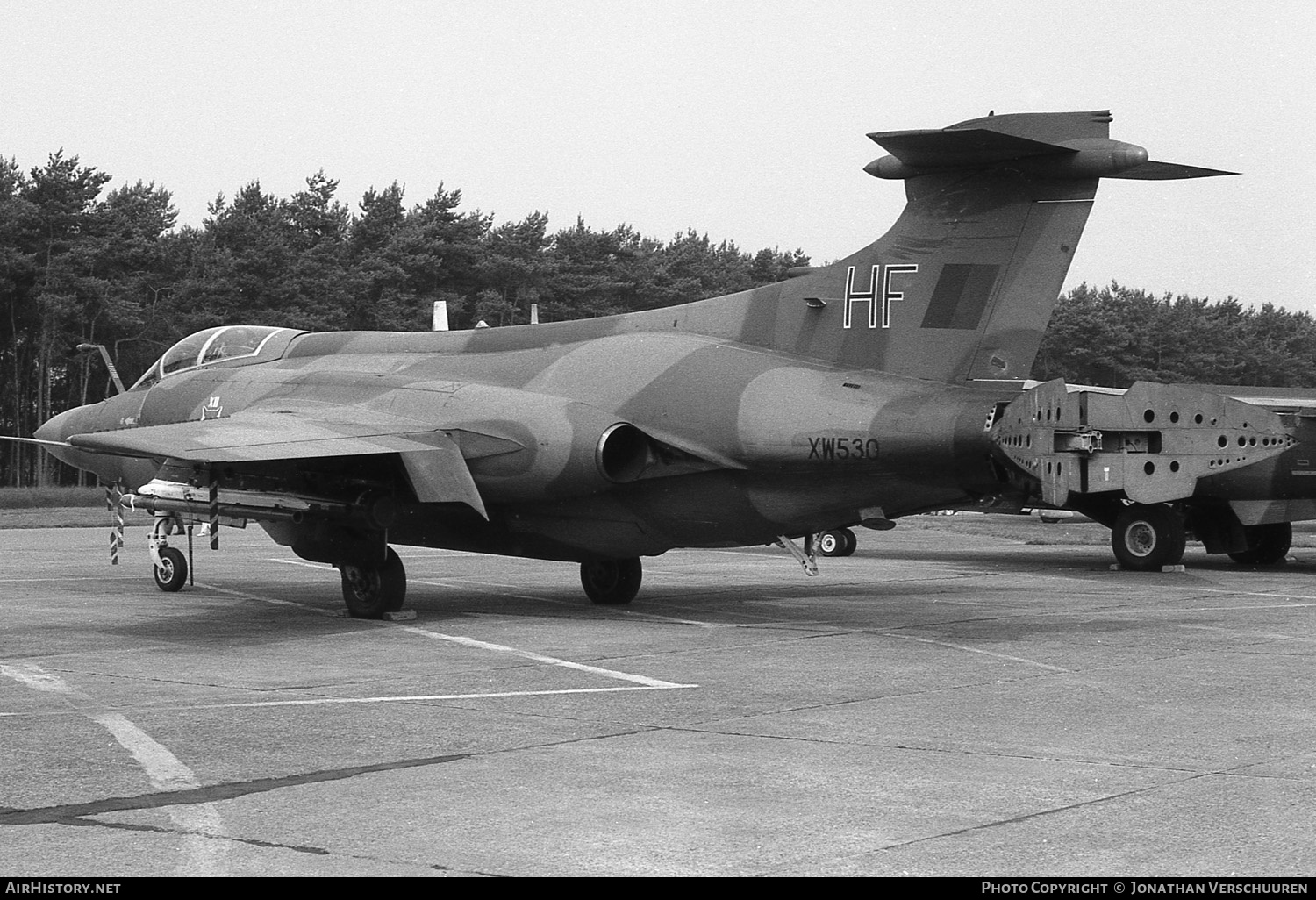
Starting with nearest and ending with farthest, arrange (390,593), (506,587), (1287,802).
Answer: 1. (1287,802)
2. (390,593)
3. (506,587)

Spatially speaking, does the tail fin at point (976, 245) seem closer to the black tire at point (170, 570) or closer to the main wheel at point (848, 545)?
the black tire at point (170, 570)

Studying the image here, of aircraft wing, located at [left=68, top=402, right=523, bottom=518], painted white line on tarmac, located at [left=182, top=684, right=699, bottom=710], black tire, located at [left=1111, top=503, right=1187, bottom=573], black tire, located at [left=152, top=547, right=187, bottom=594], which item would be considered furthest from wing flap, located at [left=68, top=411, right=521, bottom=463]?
black tire, located at [left=1111, top=503, right=1187, bottom=573]

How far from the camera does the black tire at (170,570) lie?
19094 mm

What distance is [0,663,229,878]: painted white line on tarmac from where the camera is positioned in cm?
577

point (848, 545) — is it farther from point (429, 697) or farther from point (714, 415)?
point (429, 697)

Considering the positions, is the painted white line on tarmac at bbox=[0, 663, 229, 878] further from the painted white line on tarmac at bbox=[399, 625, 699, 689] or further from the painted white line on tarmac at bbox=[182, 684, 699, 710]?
the painted white line on tarmac at bbox=[399, 625, 699, 689]

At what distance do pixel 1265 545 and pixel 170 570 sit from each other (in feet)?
59.2

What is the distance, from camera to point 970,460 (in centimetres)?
1325

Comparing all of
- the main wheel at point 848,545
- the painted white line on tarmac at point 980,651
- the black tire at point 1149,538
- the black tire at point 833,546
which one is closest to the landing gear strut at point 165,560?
the painted white line on tarmac at point 980,651

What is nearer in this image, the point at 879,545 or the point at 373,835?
the point at 373,835

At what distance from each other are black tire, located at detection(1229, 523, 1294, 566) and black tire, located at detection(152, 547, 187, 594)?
57.0 ft

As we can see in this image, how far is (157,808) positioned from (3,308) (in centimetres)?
5514

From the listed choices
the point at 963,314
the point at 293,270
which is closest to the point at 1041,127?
the point at 963,314

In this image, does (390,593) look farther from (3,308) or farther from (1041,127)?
(3,308)
